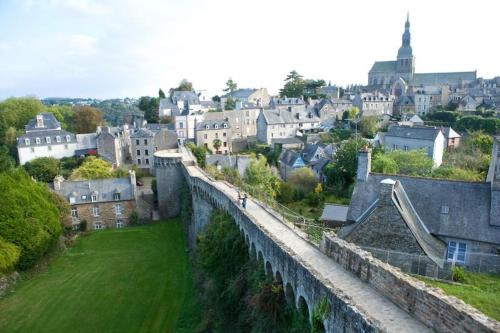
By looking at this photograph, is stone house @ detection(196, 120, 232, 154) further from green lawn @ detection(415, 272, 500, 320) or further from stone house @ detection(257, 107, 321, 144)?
green lawn @ detection(415, 272, 500, 320)

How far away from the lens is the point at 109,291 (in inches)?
972

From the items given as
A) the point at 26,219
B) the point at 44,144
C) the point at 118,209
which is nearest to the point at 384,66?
the point at 44,144

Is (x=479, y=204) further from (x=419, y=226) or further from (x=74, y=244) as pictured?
(x=74, y=244)

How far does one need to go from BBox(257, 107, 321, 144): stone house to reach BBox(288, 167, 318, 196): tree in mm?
17097

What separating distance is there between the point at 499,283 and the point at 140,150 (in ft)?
144

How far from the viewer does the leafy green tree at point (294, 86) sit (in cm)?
8219

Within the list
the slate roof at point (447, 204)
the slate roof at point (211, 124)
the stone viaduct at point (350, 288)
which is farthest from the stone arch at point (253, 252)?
the slate roof at point (211, 124)

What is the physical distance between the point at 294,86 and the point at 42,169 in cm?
5428

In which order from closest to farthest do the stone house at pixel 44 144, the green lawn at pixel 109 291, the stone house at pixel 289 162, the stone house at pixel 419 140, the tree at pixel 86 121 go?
the green lawn at pixel 109 291, the stone house at pixel 419 140, the stone house at pixel 289 162, the stone house at pixel 44 144, the tree at pixel 86 121

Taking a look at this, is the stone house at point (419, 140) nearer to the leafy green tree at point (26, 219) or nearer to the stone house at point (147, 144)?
the stone house at point (147, 144)

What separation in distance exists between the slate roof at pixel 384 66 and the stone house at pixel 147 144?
8045cm

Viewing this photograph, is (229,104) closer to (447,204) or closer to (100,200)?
(100,200)

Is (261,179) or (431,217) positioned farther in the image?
(261,179)

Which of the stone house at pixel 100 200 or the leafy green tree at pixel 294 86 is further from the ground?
the leafy green tree at pixel 294 86
